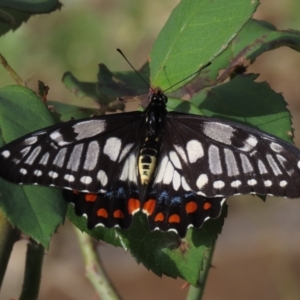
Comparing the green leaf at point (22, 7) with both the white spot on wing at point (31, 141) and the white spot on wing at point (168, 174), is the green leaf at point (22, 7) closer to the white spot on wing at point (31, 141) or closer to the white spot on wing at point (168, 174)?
the white spot on wing at point (31, 141)

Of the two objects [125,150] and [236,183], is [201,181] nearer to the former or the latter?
[236,183]

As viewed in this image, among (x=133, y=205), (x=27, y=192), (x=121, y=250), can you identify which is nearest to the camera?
(x=27, y=192)

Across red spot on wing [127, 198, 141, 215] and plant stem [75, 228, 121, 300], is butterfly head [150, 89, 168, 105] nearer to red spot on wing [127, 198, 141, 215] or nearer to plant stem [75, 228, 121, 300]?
red spot on wing [127, 198, 141, 215]

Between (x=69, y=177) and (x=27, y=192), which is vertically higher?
(x=69, y=177)

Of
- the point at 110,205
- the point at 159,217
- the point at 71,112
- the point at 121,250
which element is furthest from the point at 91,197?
the point at 121,250

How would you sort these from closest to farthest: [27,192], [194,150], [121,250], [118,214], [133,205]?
[27,192] < [118,214] < [133,205] < [194,150] < [121,250]

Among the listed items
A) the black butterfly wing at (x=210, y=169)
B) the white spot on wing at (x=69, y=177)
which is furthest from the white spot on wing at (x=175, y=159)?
the white spot on wing at (x=69, y=177)

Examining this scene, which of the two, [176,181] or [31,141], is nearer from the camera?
[31,141]
